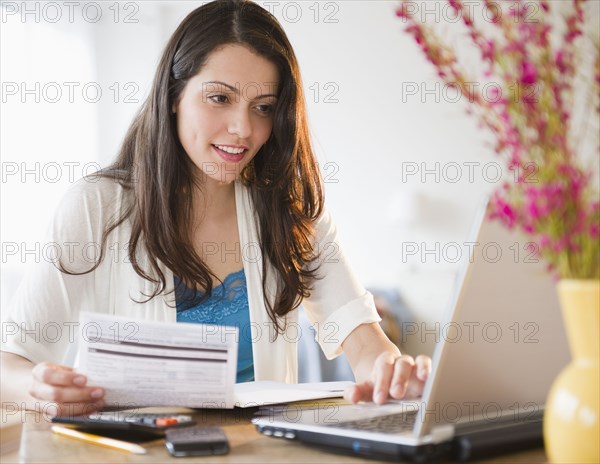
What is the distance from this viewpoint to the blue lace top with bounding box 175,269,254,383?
71.3 inches

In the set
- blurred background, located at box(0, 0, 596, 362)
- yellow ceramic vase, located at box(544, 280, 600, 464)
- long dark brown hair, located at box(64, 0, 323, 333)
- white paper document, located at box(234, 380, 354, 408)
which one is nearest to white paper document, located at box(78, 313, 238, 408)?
white paper document, located at box(234, 380, 354, 408)

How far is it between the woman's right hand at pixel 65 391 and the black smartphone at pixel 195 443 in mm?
174

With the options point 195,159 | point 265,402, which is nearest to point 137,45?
point 195,159

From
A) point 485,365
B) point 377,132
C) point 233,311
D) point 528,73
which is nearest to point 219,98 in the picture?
point 233,311

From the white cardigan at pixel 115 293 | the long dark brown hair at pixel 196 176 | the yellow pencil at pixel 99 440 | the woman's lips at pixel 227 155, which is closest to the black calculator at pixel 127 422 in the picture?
the yellow pencil at pixel 99 440

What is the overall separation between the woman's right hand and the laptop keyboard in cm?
37

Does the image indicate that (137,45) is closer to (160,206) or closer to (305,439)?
(160,206)

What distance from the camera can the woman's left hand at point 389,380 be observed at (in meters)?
1.20

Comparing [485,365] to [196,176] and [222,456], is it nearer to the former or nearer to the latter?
[222,456]

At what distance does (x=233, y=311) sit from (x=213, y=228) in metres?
0.22

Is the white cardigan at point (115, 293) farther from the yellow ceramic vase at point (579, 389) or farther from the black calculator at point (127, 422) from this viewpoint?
the yellow ceramic vase at point (579, 389)

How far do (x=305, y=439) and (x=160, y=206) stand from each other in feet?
3.00

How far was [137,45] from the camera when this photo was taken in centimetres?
457

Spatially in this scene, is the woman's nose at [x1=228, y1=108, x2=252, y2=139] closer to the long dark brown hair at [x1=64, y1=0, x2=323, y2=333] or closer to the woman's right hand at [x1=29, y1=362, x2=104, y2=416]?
the long dark brown hair at [x1=64, y1=0, x2=323, y2=333]
